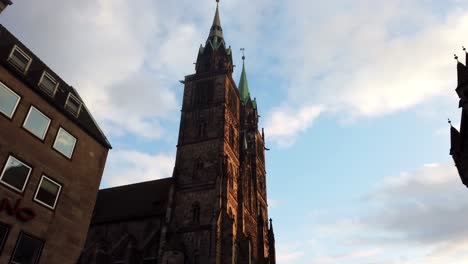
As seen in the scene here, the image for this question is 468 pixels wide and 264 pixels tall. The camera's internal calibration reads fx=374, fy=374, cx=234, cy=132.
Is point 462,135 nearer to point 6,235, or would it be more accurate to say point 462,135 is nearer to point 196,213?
point 196,213

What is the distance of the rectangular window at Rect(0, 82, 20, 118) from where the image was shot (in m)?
16.0

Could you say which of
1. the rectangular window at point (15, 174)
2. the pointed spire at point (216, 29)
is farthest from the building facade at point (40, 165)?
the pointed spire at point (216, 29)

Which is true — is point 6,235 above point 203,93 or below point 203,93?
below

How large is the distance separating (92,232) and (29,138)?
27878mm

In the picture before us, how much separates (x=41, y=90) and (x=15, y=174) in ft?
14.3

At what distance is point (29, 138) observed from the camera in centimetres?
1684

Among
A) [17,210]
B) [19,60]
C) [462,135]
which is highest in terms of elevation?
[462,135]

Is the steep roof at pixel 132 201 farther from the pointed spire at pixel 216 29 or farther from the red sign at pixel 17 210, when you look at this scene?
the red sign at pixel 17 210

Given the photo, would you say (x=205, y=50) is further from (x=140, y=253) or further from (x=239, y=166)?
(x=140, y=253)

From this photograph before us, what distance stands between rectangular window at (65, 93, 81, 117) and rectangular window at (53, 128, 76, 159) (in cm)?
152

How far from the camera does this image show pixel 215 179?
37938mm

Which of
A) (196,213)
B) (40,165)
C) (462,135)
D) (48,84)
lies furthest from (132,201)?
(462,135)

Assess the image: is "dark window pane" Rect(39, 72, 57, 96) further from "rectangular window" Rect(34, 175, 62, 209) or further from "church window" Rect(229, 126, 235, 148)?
"church window" Rect(229, 126, 235, 148)

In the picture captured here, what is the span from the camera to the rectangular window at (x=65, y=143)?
18.5 metres
